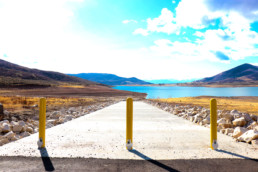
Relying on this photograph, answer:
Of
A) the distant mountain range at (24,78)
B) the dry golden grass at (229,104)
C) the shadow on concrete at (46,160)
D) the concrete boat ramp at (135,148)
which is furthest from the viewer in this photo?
the distant mountain range at (24,78)

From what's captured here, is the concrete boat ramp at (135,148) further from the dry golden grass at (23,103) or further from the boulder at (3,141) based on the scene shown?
the dry golden grass at (23,103)

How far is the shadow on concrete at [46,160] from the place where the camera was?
11.8 ft

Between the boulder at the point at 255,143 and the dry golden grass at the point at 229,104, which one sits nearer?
the boulder at the point at 255,143

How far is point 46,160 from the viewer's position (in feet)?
13.1

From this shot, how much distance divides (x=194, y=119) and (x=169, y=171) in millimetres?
6333

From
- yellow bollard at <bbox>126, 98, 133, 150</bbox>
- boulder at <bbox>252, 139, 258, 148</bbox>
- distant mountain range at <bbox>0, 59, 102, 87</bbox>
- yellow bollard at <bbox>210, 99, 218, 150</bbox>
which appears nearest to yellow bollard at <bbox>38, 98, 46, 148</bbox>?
yellow bollard at <bbox>126, 98, 133, 150</bbox>

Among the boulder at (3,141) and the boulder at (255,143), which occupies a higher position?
the boulder at (255,143)

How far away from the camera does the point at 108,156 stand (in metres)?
4.25

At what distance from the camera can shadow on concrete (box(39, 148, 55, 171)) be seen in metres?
3.59

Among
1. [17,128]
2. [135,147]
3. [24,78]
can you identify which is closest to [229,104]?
[135,147]

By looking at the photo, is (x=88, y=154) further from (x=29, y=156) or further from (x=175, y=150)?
(x=175, y=150)

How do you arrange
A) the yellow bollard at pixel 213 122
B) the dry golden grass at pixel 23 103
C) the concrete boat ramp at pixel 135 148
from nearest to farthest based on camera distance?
the concrete boat ramp at pixel 135 148
the yellow bollard at pixel 213 122
the dry golden grass at pixel 23 103

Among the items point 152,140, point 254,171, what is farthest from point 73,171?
point 254,171

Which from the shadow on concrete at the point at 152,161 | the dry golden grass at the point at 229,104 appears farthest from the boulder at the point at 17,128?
the dry golden grass at the point at 229,104
